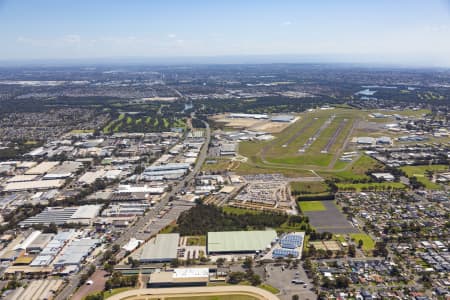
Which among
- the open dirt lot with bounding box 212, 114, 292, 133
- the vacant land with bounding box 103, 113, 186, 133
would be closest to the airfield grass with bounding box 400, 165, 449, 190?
the open dirt lot with bounding box 212, 114, 292, 133

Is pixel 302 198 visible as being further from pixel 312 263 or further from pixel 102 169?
pixel 102 169

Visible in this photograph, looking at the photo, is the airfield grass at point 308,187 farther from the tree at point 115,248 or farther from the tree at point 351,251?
the tree at point 115,248

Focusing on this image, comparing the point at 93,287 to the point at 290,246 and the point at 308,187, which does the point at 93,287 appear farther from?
the point at 308,187

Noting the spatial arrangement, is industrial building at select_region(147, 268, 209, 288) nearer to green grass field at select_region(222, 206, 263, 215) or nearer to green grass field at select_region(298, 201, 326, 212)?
green grass field at select_region(222, 206, 263, 215)

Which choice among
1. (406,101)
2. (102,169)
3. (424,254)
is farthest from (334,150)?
(406,101)

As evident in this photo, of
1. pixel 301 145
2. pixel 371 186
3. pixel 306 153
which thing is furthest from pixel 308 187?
pixel 301 145

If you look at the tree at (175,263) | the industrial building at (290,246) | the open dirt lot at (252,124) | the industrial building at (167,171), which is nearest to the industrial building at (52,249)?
the tree at (175,263)
